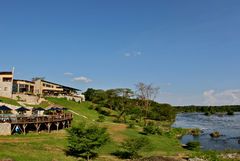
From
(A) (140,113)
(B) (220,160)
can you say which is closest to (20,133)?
(B) (220,160)

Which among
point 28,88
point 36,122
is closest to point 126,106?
point 28,88

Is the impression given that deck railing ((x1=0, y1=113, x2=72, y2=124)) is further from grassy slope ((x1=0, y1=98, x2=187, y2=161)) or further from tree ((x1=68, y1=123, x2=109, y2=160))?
tree ((x1=68, y1=123, x2=109, y2=160))

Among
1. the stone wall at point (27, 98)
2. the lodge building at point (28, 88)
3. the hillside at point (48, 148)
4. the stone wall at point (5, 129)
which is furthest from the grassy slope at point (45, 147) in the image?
the lodge building at point (28, 88)

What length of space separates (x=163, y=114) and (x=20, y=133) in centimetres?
9627

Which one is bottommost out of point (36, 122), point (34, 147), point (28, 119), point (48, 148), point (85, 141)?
point (48, 148)

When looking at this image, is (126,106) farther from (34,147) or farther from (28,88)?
(34,147)

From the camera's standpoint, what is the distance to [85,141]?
140ft

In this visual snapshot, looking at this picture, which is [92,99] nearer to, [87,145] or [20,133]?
[20,133]

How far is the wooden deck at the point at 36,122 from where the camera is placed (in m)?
51.1

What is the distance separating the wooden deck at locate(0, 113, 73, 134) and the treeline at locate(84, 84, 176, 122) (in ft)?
122

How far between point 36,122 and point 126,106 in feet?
198

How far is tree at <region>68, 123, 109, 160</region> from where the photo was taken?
42.2 metres

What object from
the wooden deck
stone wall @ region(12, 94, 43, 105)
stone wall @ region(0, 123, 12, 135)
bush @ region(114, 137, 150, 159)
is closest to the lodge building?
stone wall @ region(12, 94, 43, 105)

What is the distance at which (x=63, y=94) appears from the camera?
405ft
